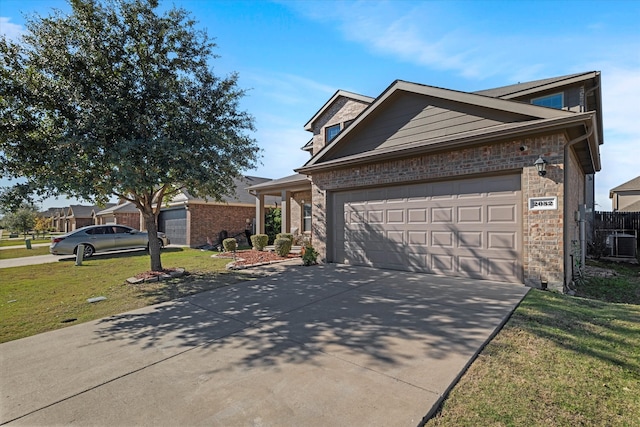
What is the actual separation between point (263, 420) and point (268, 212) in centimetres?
1702

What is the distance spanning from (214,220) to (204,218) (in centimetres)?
64

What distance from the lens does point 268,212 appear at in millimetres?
19203

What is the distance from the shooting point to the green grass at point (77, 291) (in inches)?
220

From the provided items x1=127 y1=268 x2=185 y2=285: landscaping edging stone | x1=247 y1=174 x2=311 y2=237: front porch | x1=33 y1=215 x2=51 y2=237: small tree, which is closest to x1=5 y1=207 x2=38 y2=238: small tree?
x1=33 y1=215 x2=51 y2=237: small tree

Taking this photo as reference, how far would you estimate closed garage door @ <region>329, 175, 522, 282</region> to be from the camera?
687 cm

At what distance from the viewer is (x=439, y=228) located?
25.6 ft

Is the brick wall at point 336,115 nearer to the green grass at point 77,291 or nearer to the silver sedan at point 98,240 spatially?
the green grass at point 77,291

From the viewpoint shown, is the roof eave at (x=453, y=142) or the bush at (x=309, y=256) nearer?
the roof eave at (x=453, y=142)

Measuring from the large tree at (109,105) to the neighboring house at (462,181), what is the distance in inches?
160

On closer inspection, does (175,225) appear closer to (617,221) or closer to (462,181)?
(462,181)

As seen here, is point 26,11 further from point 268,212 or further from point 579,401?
point 268,212

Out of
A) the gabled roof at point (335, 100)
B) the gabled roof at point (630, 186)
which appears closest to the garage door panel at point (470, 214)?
the gabled roof at point (335, 100)

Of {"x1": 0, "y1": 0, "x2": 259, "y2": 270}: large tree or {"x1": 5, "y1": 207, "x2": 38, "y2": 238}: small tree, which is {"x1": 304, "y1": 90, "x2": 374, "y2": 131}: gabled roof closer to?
{"x1": 0, "y1": 0, "x2": 259, "y2": 270}: large tree

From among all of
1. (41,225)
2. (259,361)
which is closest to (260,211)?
(259,361)
